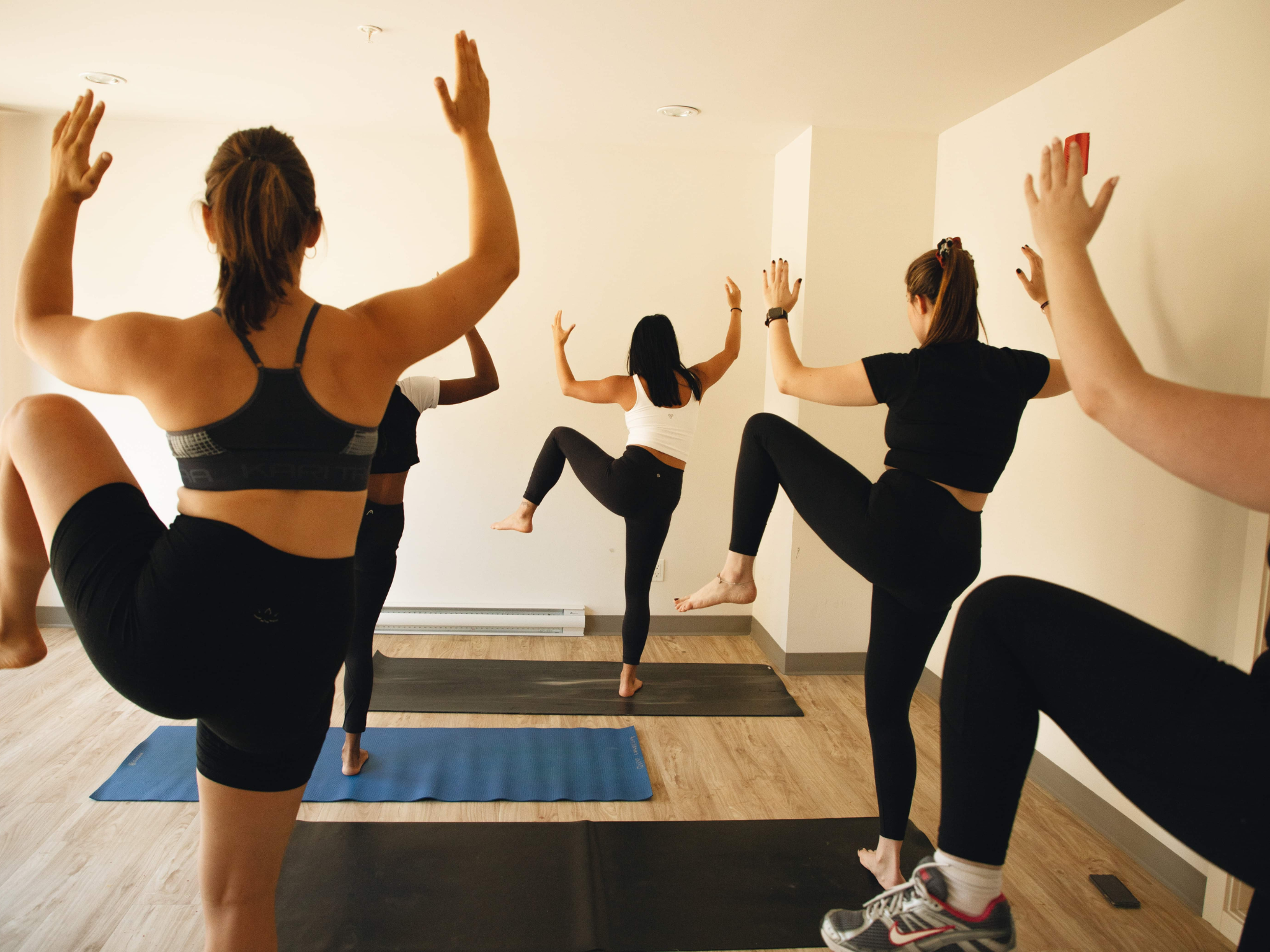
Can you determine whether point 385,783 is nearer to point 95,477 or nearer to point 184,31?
point 95,477

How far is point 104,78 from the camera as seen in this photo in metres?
3.57

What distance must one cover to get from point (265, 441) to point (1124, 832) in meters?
2.83

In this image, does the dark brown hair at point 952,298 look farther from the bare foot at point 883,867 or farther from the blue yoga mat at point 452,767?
the blue yoga mat at point 452,767

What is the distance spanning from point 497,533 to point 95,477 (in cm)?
350

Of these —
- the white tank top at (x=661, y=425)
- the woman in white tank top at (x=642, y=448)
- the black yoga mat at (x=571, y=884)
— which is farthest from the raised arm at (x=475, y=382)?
the black yoga mat at (x=571, y=884)

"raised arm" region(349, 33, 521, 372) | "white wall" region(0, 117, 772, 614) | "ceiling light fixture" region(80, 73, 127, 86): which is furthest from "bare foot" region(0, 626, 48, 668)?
"ceiling light fixture" region(80, 73, 127, 86)

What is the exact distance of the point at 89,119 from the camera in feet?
4.19

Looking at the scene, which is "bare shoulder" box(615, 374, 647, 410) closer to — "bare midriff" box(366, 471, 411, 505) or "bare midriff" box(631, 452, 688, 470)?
"bare midriff" box(631, 452, 688, 470)

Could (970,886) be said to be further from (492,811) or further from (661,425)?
(661,425)

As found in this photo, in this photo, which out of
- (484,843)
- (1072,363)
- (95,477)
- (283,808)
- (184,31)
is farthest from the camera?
(184,31)

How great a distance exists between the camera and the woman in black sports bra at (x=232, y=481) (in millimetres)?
1096

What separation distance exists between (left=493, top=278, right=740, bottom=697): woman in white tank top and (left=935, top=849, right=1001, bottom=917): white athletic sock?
7.31ft

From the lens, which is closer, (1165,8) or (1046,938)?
(1046,938)

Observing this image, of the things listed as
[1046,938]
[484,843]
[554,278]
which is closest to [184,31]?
[554,278]
